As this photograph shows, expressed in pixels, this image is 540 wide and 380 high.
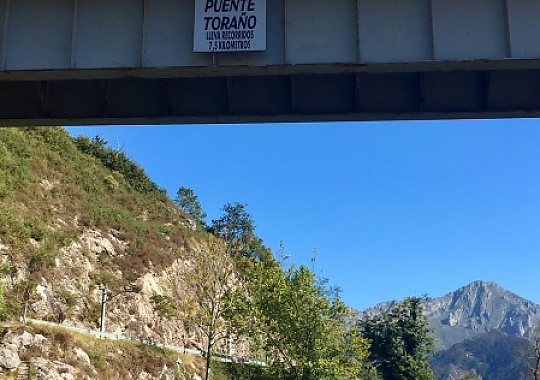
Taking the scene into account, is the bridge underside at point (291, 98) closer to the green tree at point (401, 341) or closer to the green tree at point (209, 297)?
the green tree at point (209, 297)

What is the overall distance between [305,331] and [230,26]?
21067 mm

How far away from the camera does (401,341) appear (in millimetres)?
59750

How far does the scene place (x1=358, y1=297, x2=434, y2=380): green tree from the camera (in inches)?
2281

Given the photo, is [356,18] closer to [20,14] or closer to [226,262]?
[20,14]

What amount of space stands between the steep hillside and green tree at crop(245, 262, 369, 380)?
13592 mm

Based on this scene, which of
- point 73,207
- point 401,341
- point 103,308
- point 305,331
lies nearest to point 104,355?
point 103,308

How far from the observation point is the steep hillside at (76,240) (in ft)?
131

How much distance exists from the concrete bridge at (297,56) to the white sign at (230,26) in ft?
0.11

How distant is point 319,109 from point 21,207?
119 feet

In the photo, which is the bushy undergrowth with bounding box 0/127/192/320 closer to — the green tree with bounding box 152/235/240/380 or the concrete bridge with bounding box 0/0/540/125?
the green tree with bounding box 152/235/240/380

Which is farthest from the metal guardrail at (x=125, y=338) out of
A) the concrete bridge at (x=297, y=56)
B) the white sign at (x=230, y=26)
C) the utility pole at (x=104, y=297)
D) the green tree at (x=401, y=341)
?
the white sign at (x=230, y=26)

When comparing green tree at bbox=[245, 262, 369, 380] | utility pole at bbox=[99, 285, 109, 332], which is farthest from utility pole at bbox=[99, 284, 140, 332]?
green tree at bbox=[245, 262, 369, 380]

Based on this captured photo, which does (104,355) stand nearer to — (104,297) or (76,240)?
(104,297)

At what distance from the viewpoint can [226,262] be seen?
44.5 metres
